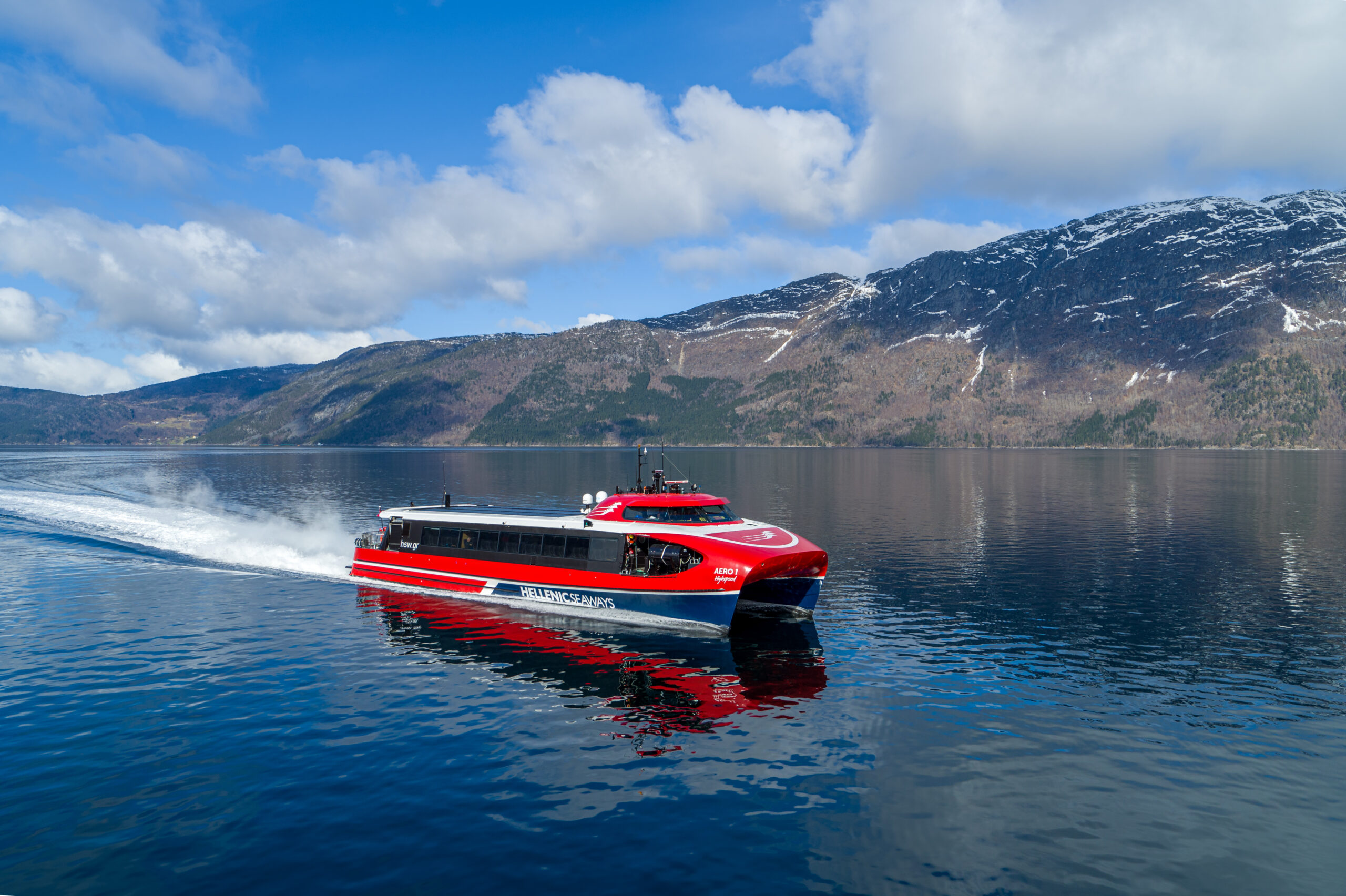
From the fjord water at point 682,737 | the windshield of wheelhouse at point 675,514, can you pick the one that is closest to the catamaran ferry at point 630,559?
the windshield of wheelhouse at point 675,514

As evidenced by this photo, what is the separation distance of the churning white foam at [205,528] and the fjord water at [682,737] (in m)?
2.98

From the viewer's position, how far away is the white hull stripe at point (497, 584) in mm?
34438

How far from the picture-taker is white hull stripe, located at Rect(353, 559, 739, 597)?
3444cm

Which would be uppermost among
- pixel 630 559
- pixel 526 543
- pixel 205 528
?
pixel 526 543

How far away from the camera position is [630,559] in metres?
36.7

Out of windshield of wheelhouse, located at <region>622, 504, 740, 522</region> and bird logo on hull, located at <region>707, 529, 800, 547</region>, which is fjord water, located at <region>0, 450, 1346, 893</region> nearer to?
bird logo on hull, located at <region>707, 529, 800, 547</region>

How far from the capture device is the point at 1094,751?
21562mm

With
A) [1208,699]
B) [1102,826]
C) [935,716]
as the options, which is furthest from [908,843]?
[1208,699]

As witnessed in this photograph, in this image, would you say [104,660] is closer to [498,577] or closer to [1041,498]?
[498,577]

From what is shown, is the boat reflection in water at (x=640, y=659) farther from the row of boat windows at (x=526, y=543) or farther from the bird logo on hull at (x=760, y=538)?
the bird logo on hull at (x=760, y=538)

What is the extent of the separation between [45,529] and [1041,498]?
117308 millimetres

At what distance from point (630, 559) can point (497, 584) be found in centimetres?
942

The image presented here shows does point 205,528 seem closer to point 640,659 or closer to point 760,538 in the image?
point 640,659

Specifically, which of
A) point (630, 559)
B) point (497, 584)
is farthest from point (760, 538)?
point (497, 584)
